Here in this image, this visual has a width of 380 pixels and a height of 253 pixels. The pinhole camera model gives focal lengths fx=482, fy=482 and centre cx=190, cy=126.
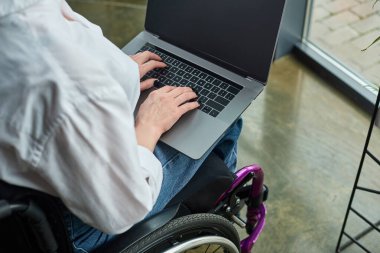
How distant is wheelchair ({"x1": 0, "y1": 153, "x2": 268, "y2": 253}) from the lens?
795 millimetres

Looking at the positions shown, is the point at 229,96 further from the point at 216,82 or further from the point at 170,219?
the point at 170,219

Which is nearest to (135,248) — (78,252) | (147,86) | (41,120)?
(78,252)

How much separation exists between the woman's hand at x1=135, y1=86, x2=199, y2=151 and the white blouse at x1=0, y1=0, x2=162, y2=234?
0.21m

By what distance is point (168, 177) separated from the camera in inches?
42.3

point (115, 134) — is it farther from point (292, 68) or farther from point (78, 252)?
point (292, 68)

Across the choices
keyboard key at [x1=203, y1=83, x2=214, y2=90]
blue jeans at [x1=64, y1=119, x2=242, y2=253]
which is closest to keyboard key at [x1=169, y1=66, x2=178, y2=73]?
keyboard key at [x1=203, y1=83, x2=214, y2=90]

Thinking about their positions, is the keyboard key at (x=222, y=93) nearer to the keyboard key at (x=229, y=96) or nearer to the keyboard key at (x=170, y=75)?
the keyboard key at (x=229, y=96)

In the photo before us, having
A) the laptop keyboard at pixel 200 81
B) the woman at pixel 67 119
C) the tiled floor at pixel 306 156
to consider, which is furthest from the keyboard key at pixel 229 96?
the tiled floor at pixel 306 156

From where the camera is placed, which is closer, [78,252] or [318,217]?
[78,252]

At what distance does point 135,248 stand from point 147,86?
17.4 inches

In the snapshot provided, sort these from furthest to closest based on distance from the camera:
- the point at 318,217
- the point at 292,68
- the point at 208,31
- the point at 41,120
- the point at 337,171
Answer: the point at 292,68 < the point at 337,171 < the point at 318,217 < the point at 208,31 < the point at 41,120

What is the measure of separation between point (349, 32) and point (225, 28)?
53.1 inches

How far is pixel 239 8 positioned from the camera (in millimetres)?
1214

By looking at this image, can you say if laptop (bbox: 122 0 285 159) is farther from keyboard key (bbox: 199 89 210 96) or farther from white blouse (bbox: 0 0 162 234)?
white blouse (bbox: 0 0 162 234)
